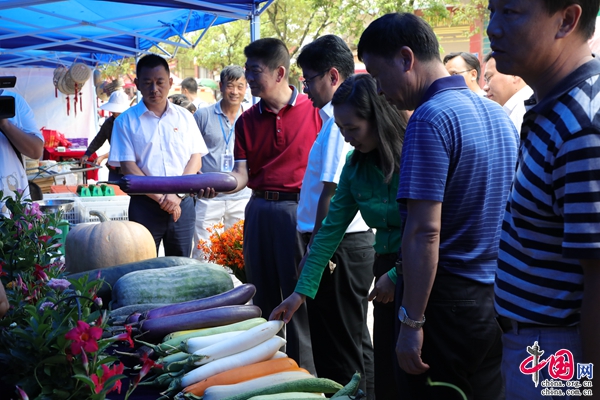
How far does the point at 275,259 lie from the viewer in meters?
4.14

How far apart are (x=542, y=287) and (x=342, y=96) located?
1.48m

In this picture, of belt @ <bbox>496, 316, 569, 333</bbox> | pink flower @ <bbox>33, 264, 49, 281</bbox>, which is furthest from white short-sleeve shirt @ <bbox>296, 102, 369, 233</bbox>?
belt @ <bbox>496, 316, 569, 333</bbox>

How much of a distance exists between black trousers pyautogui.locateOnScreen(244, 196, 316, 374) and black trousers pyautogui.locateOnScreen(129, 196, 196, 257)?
2.77ft

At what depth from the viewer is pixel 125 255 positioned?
376cm

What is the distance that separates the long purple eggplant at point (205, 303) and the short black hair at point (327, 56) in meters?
1.42

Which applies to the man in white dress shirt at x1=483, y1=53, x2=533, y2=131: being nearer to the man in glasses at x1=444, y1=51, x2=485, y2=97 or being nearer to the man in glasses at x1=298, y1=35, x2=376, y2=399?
the man in glasses at x1=444, y1=51, x2=485, y2=97

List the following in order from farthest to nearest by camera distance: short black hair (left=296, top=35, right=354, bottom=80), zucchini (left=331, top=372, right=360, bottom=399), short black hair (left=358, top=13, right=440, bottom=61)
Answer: short black hair (left=296, top=35, right=354, bottom=80) → short black hair (left=358, top=13, right=440, bottom=61) → zucchini (left=331, top=372, right=360, bottom=399)

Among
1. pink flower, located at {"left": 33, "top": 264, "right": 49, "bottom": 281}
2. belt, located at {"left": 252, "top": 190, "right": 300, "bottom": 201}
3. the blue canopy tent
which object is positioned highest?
the blue canopy tent

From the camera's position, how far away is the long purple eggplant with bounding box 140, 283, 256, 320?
2537mm

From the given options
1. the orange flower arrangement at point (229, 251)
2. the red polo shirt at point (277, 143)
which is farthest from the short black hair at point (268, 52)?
the orange flower arrangement at point (229, 251)

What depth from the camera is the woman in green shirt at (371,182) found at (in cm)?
266

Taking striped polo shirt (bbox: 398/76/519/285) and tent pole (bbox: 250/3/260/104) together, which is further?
tent pole (bbox: 250/3/260/104)

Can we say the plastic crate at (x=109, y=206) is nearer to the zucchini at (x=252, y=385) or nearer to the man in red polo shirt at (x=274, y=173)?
the man in red polo shirt at (x=274, y=173)

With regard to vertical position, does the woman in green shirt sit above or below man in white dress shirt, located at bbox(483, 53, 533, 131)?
below
